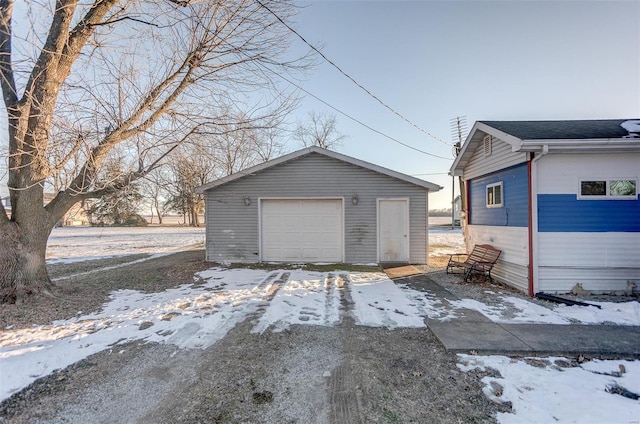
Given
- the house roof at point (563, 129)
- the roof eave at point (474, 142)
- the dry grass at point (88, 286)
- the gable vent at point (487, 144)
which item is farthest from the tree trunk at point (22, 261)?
the gable vent at point (487, 144)

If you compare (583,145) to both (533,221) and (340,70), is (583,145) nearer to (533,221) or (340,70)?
(533,221)

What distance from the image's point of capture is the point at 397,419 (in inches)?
86.2

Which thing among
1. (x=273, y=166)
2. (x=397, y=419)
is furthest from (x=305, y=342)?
(x=273, y=166)

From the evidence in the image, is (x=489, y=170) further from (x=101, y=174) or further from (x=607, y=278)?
(x=101, y=174)

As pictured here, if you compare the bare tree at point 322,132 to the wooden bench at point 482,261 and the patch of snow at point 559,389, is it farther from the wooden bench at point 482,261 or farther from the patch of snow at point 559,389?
the patch of snow at point 559,389

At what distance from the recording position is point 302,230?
935 centimetres

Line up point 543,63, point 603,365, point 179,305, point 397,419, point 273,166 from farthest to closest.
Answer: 1. point 273,166
2. point 543,63
3. point 179,305
4. point 603,365
5. point 397,419

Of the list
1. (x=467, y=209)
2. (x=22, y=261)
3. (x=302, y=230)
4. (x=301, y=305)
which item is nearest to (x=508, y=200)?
(x=467, y=209)

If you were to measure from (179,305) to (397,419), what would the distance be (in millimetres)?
4154

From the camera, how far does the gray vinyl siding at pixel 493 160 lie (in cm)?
600

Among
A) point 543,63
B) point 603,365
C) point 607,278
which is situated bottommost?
point 603,365

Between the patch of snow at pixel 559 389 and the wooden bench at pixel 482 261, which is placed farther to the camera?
the wooden bench at pixel 482 261

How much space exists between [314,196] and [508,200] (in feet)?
17.5

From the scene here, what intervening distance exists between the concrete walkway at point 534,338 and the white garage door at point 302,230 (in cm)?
526
